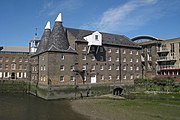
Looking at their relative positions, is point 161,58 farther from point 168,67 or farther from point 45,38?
point 45,38

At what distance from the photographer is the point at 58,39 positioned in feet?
124

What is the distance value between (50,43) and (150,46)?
26463 millimetres

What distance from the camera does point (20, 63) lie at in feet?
217

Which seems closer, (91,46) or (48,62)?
(48,62)

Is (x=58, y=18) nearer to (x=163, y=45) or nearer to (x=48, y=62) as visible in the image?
(x=48, y=62)

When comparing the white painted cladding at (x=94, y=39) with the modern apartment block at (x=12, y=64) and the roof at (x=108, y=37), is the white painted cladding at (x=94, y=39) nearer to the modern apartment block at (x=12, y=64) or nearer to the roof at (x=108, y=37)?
the roof at (x=108, y=37)

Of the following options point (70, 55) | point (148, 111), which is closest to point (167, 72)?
point (70, 55)

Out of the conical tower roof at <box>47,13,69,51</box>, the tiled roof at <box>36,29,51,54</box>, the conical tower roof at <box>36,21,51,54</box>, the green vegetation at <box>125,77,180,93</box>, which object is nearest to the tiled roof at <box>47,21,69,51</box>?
the conical tower roof at <box>47,13,69,51</box>

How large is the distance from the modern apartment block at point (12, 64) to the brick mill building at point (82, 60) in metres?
21.2

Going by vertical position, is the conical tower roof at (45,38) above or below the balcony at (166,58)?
above

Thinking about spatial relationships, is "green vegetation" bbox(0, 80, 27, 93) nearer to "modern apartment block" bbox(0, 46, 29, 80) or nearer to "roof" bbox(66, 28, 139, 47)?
"modern apartment block" bbox(0, 46, 29, 80)

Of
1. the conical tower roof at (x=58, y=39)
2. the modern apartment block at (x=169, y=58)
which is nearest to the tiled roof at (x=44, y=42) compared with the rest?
the conical tower roof at (x=58, y=39)

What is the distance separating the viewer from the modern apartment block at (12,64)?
6331cm

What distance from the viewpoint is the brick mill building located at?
3597 cm
